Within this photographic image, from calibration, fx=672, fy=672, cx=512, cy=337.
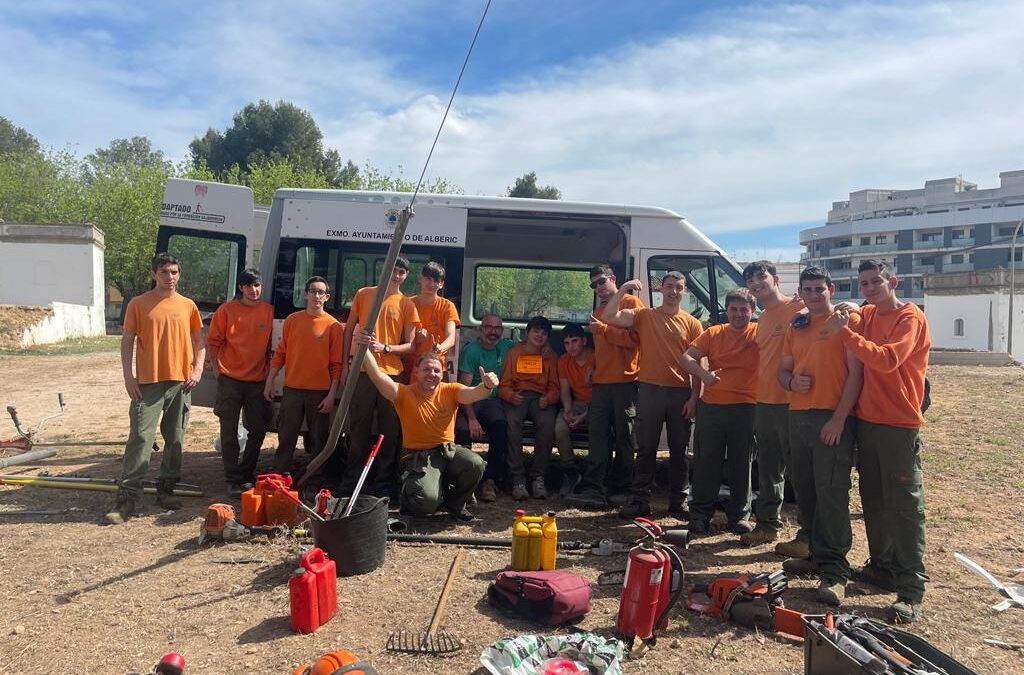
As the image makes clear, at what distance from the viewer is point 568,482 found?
252 inches

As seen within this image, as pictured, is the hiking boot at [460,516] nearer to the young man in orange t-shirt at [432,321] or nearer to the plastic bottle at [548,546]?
the young man in orange t-shirt at [432,321]

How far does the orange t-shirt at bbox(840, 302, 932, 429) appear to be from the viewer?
12.8 feet

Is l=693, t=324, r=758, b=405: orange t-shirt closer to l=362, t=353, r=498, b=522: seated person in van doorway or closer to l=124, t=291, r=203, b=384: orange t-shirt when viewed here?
l=362, t=353, r=498, b=522: seated person in van doorway

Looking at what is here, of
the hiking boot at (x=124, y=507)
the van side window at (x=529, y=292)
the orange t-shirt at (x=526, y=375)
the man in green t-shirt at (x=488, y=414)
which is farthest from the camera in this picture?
the van side window at (x=529, y=292)

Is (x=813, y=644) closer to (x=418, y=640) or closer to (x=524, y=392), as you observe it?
(x=418, y=640)

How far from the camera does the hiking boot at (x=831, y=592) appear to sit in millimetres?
4047

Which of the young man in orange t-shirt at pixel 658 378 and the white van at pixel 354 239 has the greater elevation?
the white van at pixel 354 239

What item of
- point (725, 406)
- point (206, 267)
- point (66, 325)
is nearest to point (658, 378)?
point (725, 406)

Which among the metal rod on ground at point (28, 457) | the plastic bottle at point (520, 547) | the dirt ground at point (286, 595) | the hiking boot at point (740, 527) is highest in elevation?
the plastic bottle at point (520, 547)

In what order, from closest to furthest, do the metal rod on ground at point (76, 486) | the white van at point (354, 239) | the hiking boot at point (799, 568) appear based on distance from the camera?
the hiking boot at point (799, 568), the metal rod on ground at point (76, 486), the white van at point (354, 239)

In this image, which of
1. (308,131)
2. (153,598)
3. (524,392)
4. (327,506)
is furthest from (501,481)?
(308,131)

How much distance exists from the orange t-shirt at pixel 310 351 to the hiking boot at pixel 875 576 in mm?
4307

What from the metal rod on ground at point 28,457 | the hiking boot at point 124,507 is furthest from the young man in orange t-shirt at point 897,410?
the metal rod on ground at point 28,457

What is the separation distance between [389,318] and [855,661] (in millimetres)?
4144
